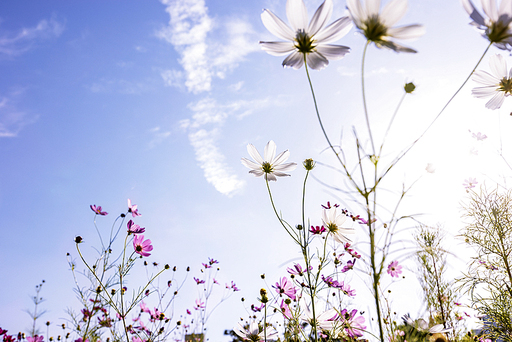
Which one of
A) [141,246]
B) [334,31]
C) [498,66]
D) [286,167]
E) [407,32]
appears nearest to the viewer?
[407,32]

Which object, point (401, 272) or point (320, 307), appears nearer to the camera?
point (320, 307)

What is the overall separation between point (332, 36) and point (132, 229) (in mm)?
1300

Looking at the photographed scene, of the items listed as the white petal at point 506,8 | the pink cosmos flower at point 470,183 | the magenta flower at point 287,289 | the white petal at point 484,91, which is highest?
the pink cosmos flower at point 470,183

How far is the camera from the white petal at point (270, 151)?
1.05 metres

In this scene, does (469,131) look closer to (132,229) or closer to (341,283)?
(341,283)

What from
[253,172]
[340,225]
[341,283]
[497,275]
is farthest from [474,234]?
[253,172]

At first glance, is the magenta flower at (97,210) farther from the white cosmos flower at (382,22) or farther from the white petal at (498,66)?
the white petal at (498,66)

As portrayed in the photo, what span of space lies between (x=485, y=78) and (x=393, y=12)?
1.73 ft

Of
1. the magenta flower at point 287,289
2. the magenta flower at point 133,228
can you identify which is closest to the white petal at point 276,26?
the magenta flower at point 287,289

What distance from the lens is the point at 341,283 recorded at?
58.7 inches

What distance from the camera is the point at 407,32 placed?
1.59 feet

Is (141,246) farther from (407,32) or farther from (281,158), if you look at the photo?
(407,32)

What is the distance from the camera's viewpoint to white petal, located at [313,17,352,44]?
23.0 inches

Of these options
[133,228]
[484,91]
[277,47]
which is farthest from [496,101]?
[133,228]
